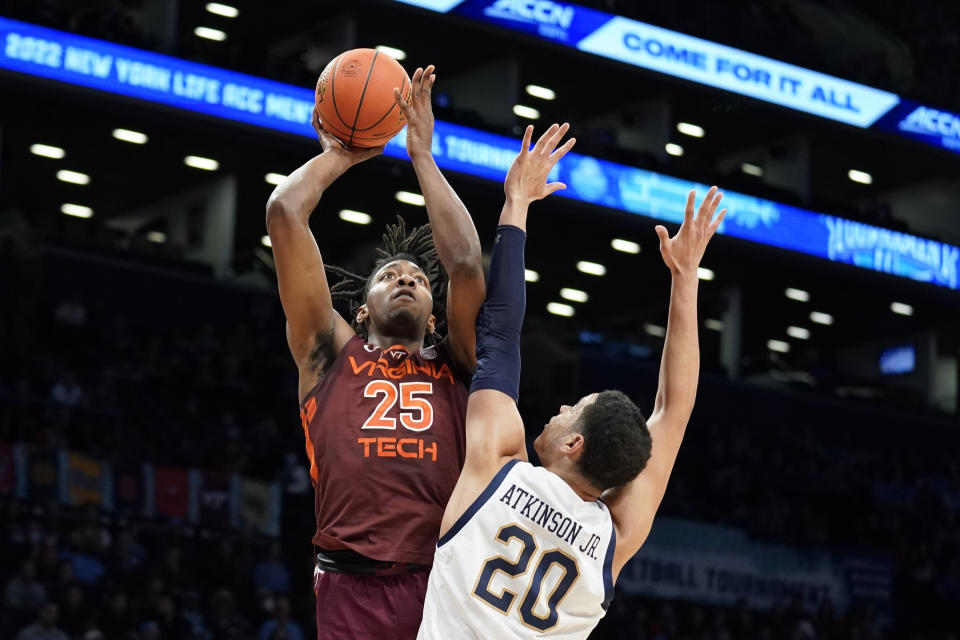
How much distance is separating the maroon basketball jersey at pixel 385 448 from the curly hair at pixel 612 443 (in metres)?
0.54

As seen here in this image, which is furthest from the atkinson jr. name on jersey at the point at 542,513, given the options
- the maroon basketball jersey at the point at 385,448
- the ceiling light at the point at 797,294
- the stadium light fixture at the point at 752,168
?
the stadium light fixture at the point at 752,168

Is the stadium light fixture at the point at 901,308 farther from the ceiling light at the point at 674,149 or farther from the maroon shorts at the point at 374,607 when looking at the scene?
the maroon shorts at the point at 374,607

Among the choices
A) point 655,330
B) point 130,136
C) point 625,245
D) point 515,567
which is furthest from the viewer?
point 655,330

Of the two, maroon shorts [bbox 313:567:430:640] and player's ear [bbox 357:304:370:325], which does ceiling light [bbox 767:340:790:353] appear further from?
maroon shorts [bbox 313:567:430:640]

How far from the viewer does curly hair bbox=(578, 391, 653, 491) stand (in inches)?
173

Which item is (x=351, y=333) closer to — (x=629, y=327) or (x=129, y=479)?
(x=129, y=479)

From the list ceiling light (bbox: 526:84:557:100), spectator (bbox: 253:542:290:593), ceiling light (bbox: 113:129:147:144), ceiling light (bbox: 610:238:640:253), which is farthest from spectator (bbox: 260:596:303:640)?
ceiling light (bbox: 526:84:557:100)

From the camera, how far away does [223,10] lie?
85.8 feet

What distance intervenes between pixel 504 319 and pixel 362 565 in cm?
97

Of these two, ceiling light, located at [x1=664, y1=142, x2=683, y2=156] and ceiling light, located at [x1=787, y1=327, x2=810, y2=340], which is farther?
ceiling light, located at [x1=787, y1=327, x2=810, y2=340]

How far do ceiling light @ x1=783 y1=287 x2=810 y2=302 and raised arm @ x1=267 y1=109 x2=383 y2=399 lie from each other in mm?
26048

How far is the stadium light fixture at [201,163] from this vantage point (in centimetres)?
2423

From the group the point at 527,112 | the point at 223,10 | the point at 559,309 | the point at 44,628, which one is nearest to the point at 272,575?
the point at 44,628

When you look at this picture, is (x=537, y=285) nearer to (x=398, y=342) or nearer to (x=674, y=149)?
(x=674, y=149)
